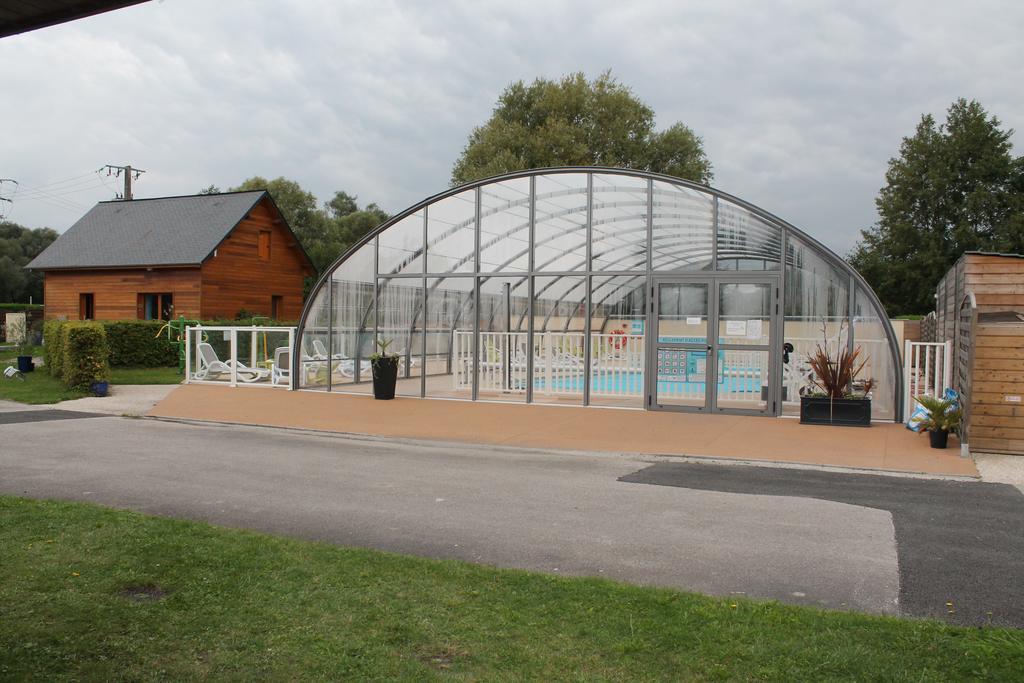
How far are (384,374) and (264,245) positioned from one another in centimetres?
1695

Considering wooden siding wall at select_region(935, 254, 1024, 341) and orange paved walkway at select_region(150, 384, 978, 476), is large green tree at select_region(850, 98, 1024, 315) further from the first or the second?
orange paved walkway at select_region(150, 384, 978, 476)

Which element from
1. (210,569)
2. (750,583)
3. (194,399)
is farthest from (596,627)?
(194,399)

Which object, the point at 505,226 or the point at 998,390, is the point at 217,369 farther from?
the point at 998,390

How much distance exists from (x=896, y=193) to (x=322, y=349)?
106 feet

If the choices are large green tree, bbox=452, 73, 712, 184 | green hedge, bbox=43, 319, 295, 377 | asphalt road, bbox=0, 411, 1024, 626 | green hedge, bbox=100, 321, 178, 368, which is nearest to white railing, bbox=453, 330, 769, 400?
asphalt road, bbox=0, 411, 1024, 626

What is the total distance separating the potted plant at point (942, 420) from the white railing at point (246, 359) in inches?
447

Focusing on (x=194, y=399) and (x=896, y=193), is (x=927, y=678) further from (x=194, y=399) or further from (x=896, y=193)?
(x=896, y=193)

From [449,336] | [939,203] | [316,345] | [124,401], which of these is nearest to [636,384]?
[449,336]

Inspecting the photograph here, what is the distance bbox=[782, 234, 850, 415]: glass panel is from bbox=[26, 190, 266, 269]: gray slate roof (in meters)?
19.2

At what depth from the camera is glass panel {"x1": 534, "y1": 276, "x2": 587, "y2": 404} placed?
14.5 meters

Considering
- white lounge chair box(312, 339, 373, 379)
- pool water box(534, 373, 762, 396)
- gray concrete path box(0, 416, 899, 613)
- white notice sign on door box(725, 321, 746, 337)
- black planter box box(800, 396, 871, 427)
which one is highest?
white notice sign on door box(725, 321, 746, 337)

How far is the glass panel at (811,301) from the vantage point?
11.9 meters

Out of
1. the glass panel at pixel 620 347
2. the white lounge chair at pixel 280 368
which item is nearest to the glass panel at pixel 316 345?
the white lounge chair at pixel 280 368

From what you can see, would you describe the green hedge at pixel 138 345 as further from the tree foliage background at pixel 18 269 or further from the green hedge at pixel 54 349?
the tree foliage background at pixel 18 269
